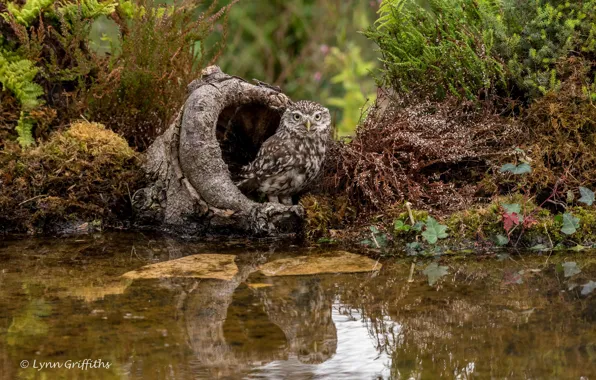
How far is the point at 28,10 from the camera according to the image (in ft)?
19.4

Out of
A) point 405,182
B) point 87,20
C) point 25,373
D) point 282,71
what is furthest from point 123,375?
point 282,71

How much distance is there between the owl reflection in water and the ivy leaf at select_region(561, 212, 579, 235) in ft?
5.45

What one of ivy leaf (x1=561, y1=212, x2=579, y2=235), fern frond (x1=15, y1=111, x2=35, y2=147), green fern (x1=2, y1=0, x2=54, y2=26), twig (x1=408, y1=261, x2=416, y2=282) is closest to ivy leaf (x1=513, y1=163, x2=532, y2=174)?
ivy leaf (x1=561, y1=212, x2=579, y2=235)

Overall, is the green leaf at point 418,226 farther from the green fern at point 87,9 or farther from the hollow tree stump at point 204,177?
the green fern at point 87,9

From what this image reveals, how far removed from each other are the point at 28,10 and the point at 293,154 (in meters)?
2.32

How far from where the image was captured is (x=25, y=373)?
2.96 metres

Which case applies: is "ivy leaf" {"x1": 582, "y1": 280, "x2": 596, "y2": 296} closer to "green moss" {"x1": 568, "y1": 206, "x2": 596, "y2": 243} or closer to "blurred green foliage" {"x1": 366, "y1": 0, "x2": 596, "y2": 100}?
"green moss" {"x1": 568, "y1": 206, "x2": 596, "y2": 243}

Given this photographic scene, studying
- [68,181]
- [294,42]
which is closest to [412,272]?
[68,181]

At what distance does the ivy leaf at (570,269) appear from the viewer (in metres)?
4.34

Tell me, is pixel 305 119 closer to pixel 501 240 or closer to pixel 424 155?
pixel 424 155

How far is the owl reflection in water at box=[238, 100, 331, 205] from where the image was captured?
5.41m

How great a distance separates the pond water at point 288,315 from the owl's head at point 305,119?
0.87 meters

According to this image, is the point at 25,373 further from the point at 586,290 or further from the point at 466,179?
the point at 466,179

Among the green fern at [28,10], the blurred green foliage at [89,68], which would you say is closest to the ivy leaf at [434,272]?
the blurred green foliage at [89,68]
